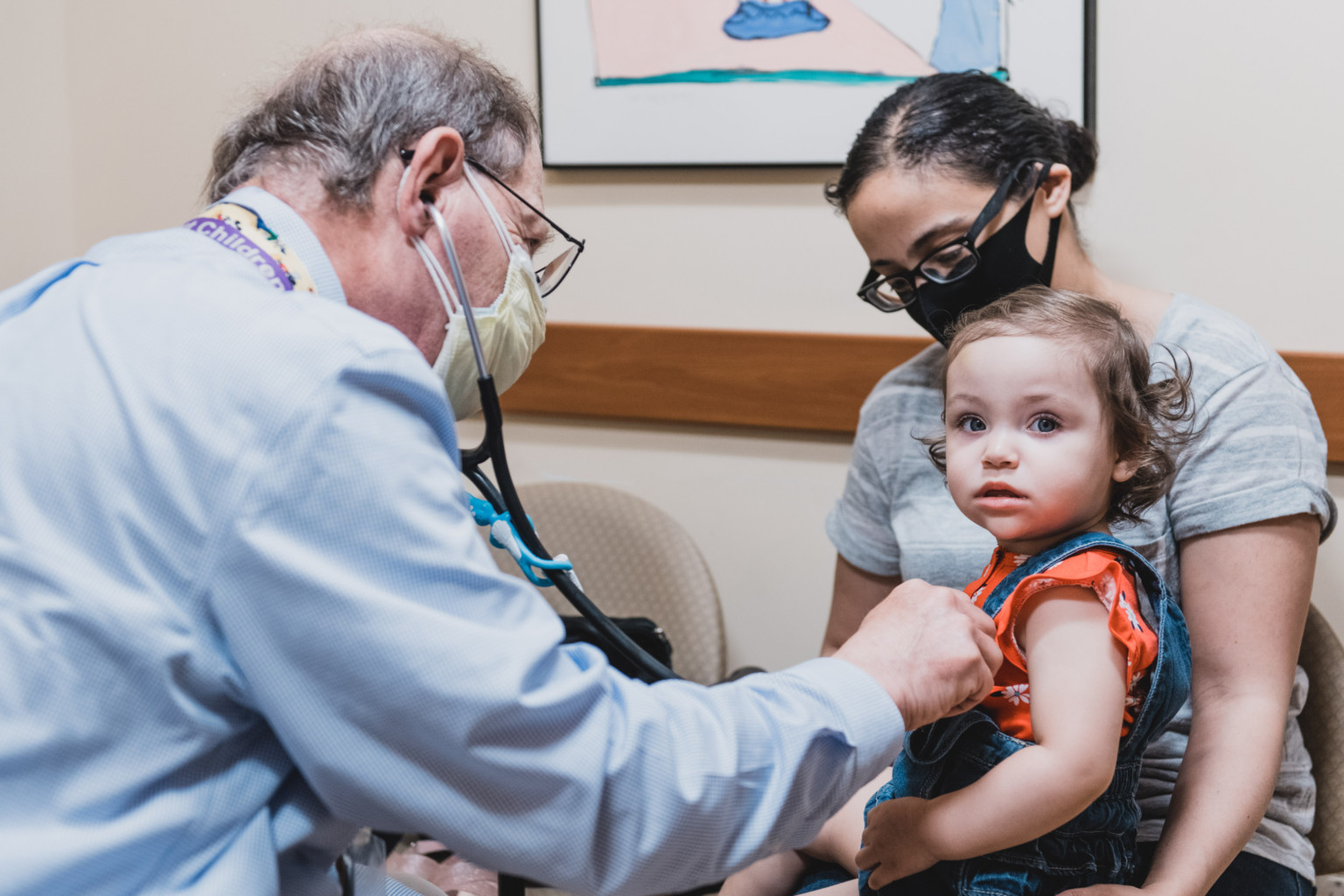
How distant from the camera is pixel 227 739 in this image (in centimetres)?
82

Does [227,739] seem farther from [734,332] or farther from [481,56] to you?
[734,332]

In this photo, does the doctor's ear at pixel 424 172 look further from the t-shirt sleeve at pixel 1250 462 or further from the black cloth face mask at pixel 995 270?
the t-shirt sleeve at pixel 1250 462

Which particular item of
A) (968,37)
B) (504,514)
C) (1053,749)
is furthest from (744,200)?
(1053,749)

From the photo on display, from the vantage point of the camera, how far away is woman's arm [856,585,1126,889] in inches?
38.2

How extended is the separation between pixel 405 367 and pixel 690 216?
136 cm

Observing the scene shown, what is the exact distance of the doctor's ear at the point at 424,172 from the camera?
40.6 inches

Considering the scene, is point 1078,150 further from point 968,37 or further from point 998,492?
point 998,492

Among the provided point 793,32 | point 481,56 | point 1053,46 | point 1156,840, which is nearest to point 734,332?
point 793,32

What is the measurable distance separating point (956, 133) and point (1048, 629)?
69cm

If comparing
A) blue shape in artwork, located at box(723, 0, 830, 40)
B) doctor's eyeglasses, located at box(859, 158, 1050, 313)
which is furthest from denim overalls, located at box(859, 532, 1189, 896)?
blue shape in artwork, located at box(723, 0, 830, 40)

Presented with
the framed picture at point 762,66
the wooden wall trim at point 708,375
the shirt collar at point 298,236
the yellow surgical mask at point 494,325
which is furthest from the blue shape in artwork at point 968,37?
the shirt collar at point 298,236

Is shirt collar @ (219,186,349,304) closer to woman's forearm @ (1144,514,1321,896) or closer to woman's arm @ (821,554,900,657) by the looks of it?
woman's arm @ (821,554,900,657)

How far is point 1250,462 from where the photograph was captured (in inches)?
49.7

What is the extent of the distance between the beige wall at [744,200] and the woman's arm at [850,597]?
1.43ft
